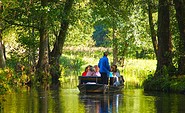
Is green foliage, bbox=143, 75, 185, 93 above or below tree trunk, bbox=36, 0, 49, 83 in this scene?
below

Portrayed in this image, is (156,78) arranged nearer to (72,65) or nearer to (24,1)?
(24,1)

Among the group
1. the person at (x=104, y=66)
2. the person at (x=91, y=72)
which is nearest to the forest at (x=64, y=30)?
the person at (x=91, y=72)

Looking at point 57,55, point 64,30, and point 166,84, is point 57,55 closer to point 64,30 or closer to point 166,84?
point 64,30

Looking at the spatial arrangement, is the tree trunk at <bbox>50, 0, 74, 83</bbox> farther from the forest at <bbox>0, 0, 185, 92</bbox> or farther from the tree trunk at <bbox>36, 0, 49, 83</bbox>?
the tree trunk at <bbox>36, 0, 49, 83</bbox>

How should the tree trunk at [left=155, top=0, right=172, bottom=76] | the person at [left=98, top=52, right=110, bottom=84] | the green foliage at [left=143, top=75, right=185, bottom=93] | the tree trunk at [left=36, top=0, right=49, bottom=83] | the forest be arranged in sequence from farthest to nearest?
the tree trunk at [left=36, top=0, right=49, bottom=83], the tree trunk at [left=155, top=0, right=172, bottom=76], the forest, the green foliage at [left=143, top=75, right=185, bottom=93], the person at [left=98, top=52, right=110, bottom=84]

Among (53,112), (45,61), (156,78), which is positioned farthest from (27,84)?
(53,112)

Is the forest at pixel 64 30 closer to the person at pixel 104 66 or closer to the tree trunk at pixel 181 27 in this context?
the tree trunk at pixel 181 27

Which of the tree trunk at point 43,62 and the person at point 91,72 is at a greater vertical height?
the tree trunk at point 43,62

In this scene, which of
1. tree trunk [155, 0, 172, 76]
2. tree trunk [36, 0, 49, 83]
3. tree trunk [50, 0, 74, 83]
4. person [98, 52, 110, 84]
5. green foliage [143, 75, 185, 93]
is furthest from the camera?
tree trunk [50, 0, 74, 83]

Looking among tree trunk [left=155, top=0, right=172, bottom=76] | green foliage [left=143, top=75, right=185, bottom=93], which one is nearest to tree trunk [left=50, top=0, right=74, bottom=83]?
tree trunk [left=155, top=0, right=172, bottom=76]

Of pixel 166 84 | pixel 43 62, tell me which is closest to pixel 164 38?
pixel 166 84

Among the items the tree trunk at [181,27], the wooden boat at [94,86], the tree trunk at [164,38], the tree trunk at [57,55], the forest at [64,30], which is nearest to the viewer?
the wooden boat at [94,86]

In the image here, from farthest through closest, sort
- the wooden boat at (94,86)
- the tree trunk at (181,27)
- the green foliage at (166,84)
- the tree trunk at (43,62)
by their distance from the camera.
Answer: the tree trunk at (43,62)
the tree trunk at (181,27)
the green foliage at (166,84)
the wooden boat at (94,86)

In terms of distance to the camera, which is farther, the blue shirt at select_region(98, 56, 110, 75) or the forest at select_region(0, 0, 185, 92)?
the forest at select_region(0, 0, 185, 92)
